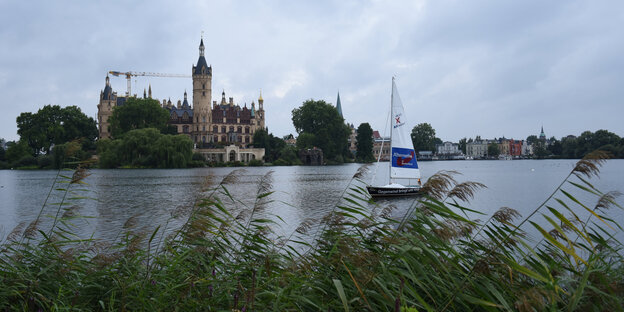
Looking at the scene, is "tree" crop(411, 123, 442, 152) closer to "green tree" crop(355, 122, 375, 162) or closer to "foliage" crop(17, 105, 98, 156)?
"green tree" crop(355, 122, 375, 162)

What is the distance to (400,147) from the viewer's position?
26531 mm

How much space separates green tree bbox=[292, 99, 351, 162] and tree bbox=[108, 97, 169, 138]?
113ft

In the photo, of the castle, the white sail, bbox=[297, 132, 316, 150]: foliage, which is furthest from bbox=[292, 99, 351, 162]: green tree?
the white sail

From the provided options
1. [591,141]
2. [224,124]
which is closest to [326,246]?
[224,124]

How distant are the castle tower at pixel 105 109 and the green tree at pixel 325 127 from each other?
4862 centimetres

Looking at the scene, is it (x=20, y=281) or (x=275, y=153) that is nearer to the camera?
(x=20, y=281)

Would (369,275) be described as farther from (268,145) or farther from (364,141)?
(364,141)

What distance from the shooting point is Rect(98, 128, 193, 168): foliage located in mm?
67250

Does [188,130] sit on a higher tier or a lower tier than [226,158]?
higher

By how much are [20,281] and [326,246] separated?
3.34 m

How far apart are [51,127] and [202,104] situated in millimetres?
34750

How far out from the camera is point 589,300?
12.7ft

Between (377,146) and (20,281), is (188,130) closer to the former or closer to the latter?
(377,146)

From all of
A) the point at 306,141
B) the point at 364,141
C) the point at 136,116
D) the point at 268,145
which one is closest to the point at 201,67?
the point at 136,116
